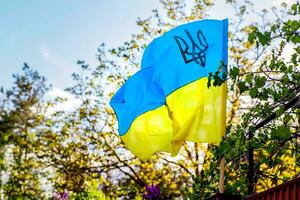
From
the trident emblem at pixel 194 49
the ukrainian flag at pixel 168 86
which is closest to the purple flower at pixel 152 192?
the ukrainian flag at pixel 168 86

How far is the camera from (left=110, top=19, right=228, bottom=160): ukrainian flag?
7.37 m

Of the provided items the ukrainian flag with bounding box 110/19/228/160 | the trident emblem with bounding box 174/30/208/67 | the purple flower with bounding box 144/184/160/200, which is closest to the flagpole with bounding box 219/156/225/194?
the ukrainian flag with bounding box 110/19/228/160

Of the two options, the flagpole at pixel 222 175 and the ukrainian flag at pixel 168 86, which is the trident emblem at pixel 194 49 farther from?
the flagpole at pixel 222 175

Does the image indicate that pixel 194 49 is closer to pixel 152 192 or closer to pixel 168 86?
pixel 168 86

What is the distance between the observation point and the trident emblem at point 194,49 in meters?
7.53

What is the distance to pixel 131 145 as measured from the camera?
751 centimetres

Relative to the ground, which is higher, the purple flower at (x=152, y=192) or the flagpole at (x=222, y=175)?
the purple flower at (x=152, y=192)

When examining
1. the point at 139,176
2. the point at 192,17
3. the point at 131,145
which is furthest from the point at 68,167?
the point at 131,145

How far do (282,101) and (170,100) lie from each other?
1827 millimetres

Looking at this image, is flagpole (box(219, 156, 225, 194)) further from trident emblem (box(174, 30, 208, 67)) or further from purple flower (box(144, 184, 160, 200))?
purple flower (box(144, 184, 160, 200))

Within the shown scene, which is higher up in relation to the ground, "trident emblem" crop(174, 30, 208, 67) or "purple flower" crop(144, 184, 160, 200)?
"purple flower" crop(144, 184, 160, 200)

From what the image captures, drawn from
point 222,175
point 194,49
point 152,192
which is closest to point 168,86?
point 194,49

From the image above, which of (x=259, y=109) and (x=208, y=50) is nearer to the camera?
(x=259, y=109)

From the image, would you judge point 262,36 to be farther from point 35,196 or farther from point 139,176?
point 35,196
